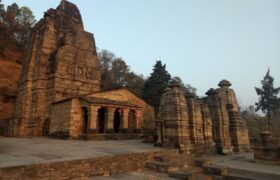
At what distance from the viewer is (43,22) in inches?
961

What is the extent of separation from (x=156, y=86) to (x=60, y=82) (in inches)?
582

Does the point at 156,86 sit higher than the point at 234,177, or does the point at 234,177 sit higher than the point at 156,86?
the point at 156,86

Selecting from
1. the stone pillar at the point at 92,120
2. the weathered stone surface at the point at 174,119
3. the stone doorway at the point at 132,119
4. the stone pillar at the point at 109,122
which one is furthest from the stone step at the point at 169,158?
the stone doorway at the point at 132,119

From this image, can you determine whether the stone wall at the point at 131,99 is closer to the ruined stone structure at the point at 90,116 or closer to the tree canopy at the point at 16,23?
the ruined stone structure at the point at 90,116

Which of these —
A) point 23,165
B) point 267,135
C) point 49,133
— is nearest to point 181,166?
point 267,135

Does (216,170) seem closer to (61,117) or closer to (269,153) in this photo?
(269,153)

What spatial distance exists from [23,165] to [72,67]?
1812 centimetres

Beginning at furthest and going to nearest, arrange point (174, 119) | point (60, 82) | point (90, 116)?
point (60, 82)
point (90, 116)
point (174, 119)

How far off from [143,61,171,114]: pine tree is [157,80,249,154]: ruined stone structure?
16.9 meters

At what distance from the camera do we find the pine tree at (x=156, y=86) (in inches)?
1254

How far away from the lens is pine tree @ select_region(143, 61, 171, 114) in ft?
104

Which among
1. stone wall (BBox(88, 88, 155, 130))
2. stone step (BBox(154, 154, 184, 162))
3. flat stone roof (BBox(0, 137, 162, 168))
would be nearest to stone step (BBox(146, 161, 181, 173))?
stone step (BBox(154, 154, 184, 162))

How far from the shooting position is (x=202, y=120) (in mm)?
12703

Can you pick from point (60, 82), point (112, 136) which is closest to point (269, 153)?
point (112, 136)
